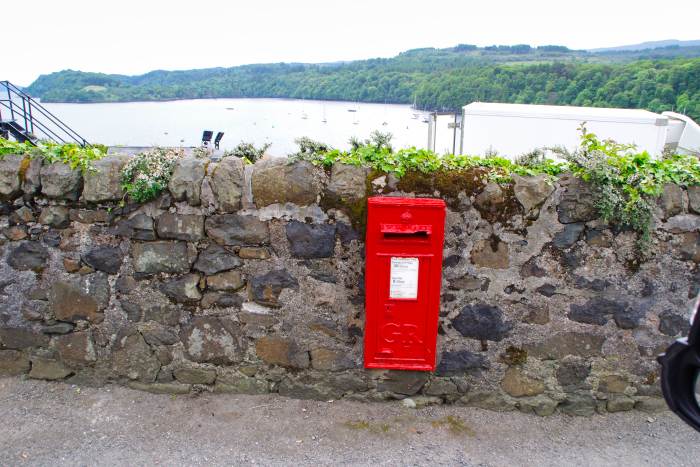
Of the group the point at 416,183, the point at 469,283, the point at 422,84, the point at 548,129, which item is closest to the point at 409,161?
the point at 416,183

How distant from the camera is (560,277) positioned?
10.5 feet

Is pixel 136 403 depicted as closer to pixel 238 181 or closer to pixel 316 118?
pixel 238 181

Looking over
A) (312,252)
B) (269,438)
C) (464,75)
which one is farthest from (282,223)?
(464,75)

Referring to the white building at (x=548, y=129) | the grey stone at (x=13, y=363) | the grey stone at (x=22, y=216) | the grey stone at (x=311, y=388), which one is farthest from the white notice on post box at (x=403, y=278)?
the white building at (x=548, y=129)

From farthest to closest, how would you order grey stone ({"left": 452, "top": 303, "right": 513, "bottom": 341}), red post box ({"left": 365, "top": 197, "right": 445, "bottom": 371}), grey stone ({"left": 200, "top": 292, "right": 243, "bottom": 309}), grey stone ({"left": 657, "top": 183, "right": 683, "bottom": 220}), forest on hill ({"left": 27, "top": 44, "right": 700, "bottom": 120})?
forest on hill ({"left": 27, "top": 44, "right": 700, "bottom": 120}), grey stone ({"left": 200, "top": 292, "right": 243, "bottom": 309}), grey stone ({"left": 452, "top": 303, "right": 513, "bottom": 341}), grey stone ({"left": 657, "top": 183, "right": 683, "bottom": 220}), red post box ({"left": 365, "top": 197, "right": 445, "bottom": 371})

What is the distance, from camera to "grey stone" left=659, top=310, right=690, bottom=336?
325 cm

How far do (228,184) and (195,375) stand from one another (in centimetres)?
142

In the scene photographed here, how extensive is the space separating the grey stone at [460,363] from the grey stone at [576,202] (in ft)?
3.55

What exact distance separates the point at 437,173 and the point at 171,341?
218 cm

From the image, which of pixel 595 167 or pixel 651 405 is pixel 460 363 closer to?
pixel 651 405

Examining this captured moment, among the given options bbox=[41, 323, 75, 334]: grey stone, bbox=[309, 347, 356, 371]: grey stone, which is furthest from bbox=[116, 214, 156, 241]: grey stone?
bbox=[309, 347, 356, 371]: grey stone

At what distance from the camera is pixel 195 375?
3.57 meters

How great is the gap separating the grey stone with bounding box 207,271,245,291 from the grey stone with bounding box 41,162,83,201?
106 cm

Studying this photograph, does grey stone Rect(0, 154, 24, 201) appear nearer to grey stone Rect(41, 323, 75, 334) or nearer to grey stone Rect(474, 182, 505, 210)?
grey stone Rect(41, 323, 75, 334)
